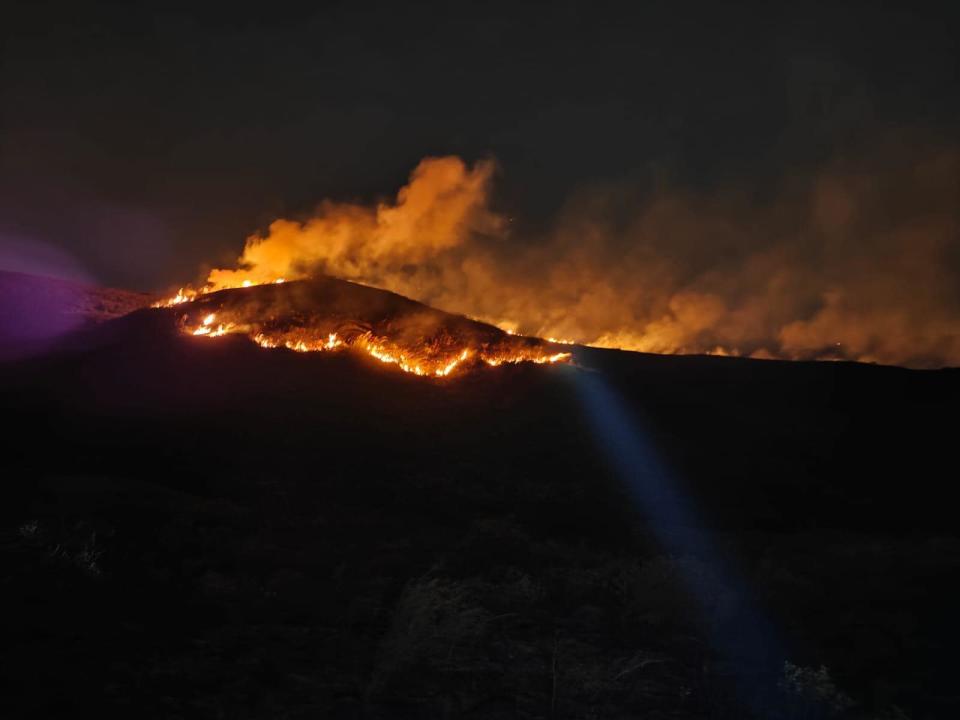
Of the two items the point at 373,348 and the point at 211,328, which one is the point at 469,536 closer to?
the point at 373,348

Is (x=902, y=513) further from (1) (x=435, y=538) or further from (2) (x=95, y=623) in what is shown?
(2) (x=95, y=623)

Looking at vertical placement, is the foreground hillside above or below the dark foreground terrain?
above

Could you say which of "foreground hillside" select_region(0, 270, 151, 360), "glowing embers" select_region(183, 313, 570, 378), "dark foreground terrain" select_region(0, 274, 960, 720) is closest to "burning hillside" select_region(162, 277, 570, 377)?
"glowing embers" select_region(183, 313, 570, 378)

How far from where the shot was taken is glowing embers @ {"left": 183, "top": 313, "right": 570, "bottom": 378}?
81.7 feet

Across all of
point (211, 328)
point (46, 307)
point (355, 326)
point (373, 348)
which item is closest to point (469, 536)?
point (373, 348)

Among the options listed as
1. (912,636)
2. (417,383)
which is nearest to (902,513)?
(912,636)

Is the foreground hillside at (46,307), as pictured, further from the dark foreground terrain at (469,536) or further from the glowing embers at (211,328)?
the glowing embers at (211,328)

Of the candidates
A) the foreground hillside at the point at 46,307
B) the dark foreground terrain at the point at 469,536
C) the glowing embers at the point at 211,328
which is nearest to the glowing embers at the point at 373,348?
the glowing embers at the point at 211,328

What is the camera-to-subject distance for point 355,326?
25812 millimetres

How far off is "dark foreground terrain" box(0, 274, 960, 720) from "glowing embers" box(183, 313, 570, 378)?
29.3 inches

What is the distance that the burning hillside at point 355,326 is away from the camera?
25172mm

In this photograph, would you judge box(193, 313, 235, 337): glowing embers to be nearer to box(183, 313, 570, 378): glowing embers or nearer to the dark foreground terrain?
box(183, 313, 570, 378): glowing embers

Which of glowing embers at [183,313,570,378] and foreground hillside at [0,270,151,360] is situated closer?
glowing embers at [183,313,570,378]

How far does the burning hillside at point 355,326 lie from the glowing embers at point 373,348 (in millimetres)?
34
